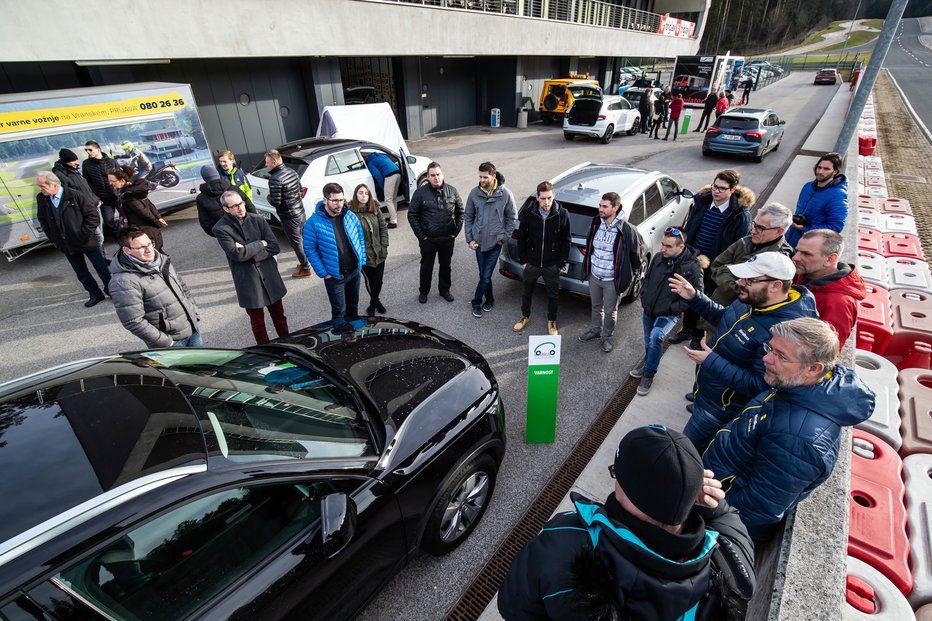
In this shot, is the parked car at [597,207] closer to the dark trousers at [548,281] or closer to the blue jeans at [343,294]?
the dark trousers at [548,281]

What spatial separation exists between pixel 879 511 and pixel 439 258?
473 centimetres

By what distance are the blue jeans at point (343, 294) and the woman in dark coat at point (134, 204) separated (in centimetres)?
279

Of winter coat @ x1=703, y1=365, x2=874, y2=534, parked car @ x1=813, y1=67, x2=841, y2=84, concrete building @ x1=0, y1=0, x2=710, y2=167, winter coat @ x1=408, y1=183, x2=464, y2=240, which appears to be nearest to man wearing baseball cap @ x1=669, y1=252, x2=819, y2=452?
winter coat @ x1=703, y1=365, x2=874, y2=534

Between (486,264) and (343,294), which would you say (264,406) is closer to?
A: (343,294)

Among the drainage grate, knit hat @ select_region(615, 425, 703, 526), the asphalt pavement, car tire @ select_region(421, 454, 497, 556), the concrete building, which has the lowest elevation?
the drainage grate

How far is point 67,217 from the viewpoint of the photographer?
5.49m

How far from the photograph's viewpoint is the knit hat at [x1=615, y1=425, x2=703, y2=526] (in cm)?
135

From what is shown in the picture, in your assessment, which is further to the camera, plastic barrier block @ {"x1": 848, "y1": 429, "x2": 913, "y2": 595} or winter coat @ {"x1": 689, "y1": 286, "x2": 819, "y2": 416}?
winter coat @ {"x1": 689, "y1": 286, "x2": 819, "y2": 416}

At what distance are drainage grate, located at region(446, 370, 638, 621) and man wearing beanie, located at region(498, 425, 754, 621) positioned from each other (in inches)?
57.7

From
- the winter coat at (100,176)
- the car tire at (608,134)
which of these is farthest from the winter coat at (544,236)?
the car tire at (608,134)

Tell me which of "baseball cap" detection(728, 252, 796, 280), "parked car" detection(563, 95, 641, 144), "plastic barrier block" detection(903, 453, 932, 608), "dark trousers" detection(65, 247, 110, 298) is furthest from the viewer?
"parked car" detection(563, 95, 641, 144)

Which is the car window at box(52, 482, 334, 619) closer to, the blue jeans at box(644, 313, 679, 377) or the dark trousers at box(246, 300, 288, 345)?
the dark trousers at box(246, 300, 288, 345)

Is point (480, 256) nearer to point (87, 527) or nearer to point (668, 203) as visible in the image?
point (668, 203)

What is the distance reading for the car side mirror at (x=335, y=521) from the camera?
6.49 ft
